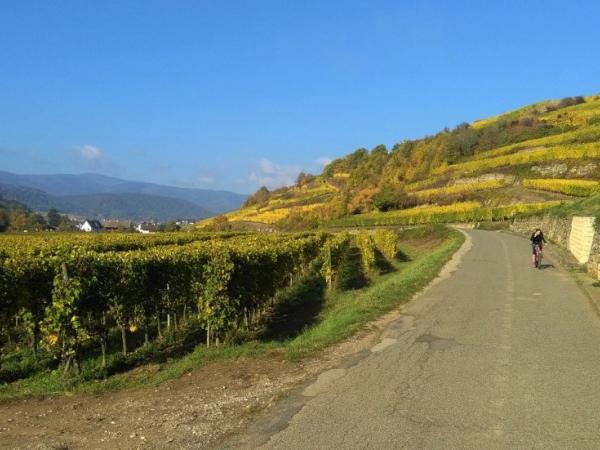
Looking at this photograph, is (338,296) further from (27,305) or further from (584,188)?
(584,188)

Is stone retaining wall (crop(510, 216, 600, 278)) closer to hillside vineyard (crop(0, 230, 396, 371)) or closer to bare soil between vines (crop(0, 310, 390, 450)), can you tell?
hillside vineyard (crop(0, 230, 396, 371))

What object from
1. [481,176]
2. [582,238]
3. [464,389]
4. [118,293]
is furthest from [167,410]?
[481,176]

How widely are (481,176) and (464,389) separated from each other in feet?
269

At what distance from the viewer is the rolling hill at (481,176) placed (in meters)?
69.0

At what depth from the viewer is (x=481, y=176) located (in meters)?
84.6

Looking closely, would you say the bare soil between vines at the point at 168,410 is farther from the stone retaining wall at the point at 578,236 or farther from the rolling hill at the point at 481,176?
the rolling hill at the point at 481,176

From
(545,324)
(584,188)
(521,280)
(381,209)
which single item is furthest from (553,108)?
(545,324)

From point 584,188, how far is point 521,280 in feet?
162

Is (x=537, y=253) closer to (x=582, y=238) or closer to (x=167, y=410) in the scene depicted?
(x=582, y=238)

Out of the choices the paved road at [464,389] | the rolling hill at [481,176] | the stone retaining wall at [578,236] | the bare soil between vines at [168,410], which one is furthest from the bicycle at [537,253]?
the rolling hill at [481,176]

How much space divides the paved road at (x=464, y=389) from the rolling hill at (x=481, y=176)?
1482 inches

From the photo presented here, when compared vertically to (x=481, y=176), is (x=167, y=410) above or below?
below

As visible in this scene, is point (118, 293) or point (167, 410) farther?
point (118, 293)

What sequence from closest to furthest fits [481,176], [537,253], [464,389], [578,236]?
[464,389] < [537,253] < [578,236] < [481,176]
